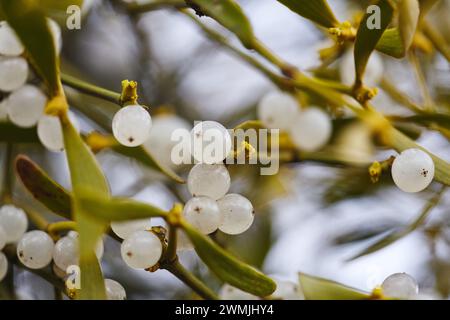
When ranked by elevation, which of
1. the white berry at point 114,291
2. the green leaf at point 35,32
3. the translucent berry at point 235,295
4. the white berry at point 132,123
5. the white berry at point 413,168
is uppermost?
the green leaf at point 35,32

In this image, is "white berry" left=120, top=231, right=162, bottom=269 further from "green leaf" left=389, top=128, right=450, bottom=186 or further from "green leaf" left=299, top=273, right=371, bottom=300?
"green leaf" left=389, top=128, right=450, bottom=186

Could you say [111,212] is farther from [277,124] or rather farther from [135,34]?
[135,34]

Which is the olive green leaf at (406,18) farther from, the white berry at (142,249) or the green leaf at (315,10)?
the white berry at (142,249)

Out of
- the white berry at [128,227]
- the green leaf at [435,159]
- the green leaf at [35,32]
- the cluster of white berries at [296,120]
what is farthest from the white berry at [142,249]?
the cluster of white berries at [296,120]

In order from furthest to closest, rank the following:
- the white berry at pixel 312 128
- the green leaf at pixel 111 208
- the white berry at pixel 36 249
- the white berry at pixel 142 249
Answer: the white berry at pixel 312 128 < the white berry at pixel 36 249 < the white berry at pixel 142 249 < the green leaf at pixel 111 208

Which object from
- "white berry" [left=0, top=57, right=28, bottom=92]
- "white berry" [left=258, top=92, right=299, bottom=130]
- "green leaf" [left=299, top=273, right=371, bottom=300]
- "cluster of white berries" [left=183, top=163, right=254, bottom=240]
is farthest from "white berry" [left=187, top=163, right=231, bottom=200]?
"white berry" [left=258, top=92, right=299, bottom=130]

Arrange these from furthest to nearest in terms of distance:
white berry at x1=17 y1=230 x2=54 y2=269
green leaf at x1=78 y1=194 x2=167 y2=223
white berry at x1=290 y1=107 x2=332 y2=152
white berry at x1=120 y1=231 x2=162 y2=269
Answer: white berry at x1=290 y1=107 x2=332 y2=152, white berry at x1=17 y1=230 x2=54 y2=269, white berry at x1=120 y1=231 x2=162 y2=269, green leaf at x1=78 y1=194 x2=167 y2=223
